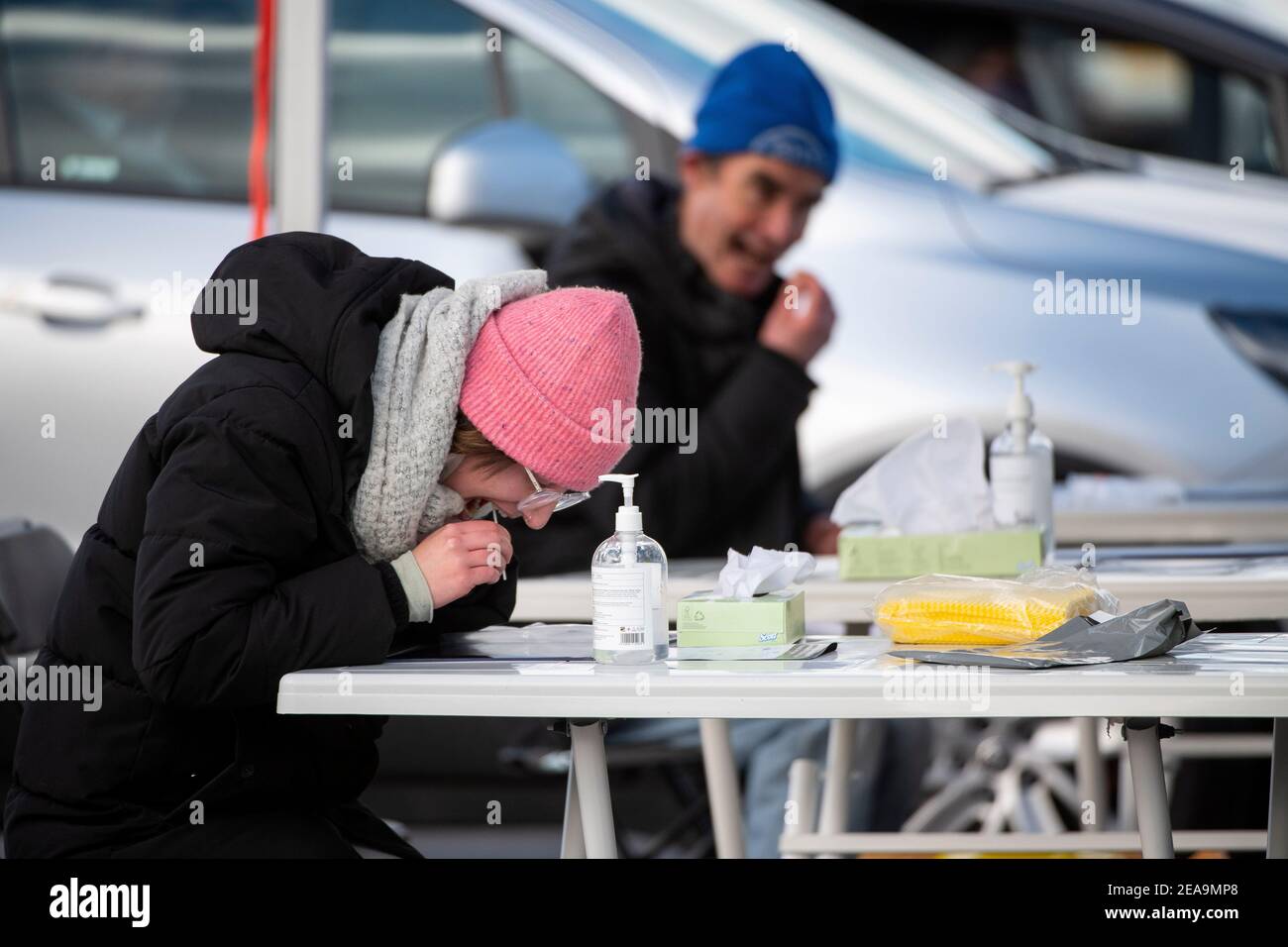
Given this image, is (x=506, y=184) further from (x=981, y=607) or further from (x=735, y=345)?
(x=981, y=607)

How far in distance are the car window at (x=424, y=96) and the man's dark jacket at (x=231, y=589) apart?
1724mm

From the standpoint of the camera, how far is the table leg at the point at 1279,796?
161 centimetres

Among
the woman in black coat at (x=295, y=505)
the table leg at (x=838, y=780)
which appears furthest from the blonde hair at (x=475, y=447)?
the table leg at (x=838, y=780)

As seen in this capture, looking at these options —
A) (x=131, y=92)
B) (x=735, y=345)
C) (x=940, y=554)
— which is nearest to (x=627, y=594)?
(x=940, y=554)

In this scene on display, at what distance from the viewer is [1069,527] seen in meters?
2.51

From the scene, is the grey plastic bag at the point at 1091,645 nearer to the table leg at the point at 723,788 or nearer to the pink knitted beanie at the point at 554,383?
the pink knitted beanie at the point at 554,383

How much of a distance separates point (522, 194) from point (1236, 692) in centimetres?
218

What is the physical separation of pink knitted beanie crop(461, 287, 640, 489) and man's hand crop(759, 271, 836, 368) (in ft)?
4.22

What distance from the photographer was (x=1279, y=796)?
1633 millimetres

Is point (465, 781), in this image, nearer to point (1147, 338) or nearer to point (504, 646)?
point (1147, 338)

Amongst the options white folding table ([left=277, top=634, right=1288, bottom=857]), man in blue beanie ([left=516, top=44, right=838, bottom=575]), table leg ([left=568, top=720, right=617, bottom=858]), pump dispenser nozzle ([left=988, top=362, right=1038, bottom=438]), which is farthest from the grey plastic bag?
man in blue beanie ([left=516, top=44, right=838, bottom=575])

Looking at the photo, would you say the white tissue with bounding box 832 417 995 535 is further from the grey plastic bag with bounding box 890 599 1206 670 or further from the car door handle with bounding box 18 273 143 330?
the car door handle with bounding box 18 273 143 330
